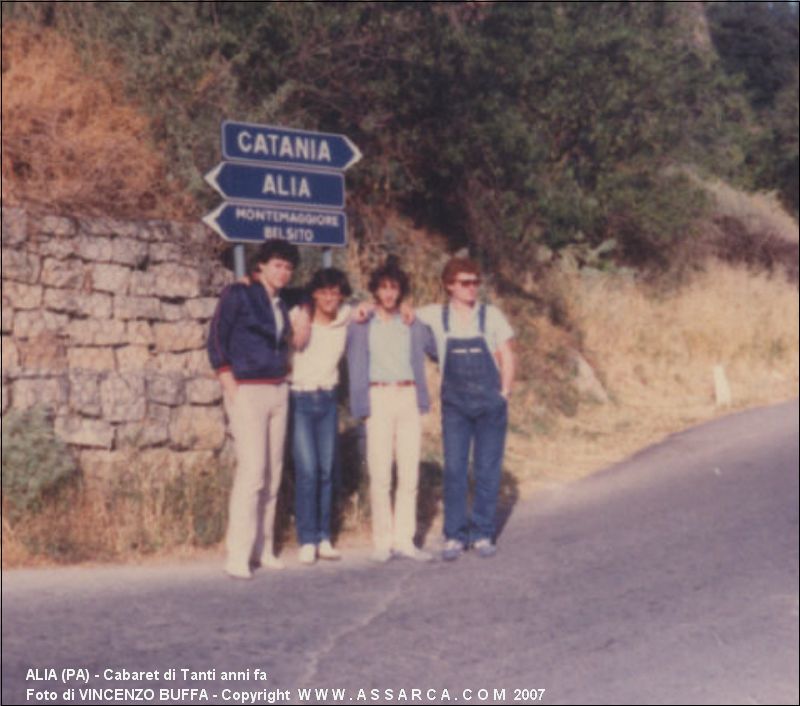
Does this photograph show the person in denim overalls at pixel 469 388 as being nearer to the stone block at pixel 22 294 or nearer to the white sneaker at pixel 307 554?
the white sneaker at pixel 307 554

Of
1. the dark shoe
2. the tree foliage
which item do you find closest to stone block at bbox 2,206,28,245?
the tree foliage

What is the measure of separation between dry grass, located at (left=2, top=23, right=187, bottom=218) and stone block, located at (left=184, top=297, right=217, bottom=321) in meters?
1.02

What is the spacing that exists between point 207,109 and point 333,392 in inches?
194

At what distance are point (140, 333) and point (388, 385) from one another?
8.15 feet

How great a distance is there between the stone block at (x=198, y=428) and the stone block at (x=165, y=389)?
0.34 ft

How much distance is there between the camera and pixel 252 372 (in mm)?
7023

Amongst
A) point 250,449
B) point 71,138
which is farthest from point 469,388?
point 71,138

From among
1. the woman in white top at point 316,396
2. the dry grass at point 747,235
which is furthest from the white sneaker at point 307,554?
the dry grass at point 747,235

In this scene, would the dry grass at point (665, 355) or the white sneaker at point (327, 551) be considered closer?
the white sneaker at point (327, 551)

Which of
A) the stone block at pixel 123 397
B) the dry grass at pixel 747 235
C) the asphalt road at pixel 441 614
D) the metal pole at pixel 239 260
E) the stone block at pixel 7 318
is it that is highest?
the dry grass at pixel 747 235

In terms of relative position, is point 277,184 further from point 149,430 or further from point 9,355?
point 9,355

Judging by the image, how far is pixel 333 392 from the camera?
762 cm

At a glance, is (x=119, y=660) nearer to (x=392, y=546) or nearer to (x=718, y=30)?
(x=392, y=546)

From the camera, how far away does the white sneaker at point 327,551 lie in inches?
304
